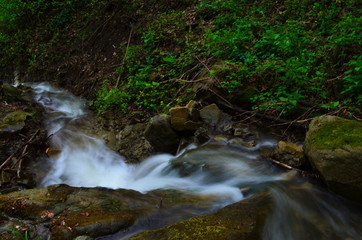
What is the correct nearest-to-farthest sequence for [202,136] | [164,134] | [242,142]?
1. [242,142]
2. [202,136]
3. [164,134]

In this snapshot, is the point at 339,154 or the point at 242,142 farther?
the point at 242,142

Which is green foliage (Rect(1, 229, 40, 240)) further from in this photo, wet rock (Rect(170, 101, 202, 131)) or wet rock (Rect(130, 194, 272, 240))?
wet rock (Rect(170, 101, 202, 131))

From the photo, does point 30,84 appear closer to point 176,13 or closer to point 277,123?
point 176,13

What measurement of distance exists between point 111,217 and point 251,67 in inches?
150

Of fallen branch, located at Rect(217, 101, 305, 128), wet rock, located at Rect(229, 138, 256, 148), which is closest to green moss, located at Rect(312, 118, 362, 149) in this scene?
fallen branch, located at Rect(217, 101, 305, 128)

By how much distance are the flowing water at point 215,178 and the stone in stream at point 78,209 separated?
23 centimetres

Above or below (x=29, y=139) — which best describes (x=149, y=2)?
above

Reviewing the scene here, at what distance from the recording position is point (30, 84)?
10234mm

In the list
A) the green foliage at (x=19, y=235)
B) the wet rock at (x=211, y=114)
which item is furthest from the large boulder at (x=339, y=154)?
the green foliage at (x=19, y=235)

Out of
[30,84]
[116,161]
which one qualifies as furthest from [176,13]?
[30,84]

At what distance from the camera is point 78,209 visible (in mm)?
2641

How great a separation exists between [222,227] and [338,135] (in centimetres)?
176

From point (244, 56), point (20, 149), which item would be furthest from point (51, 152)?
point (244, 56)

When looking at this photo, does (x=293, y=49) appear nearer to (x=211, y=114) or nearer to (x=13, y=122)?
(x=211, y=114)
